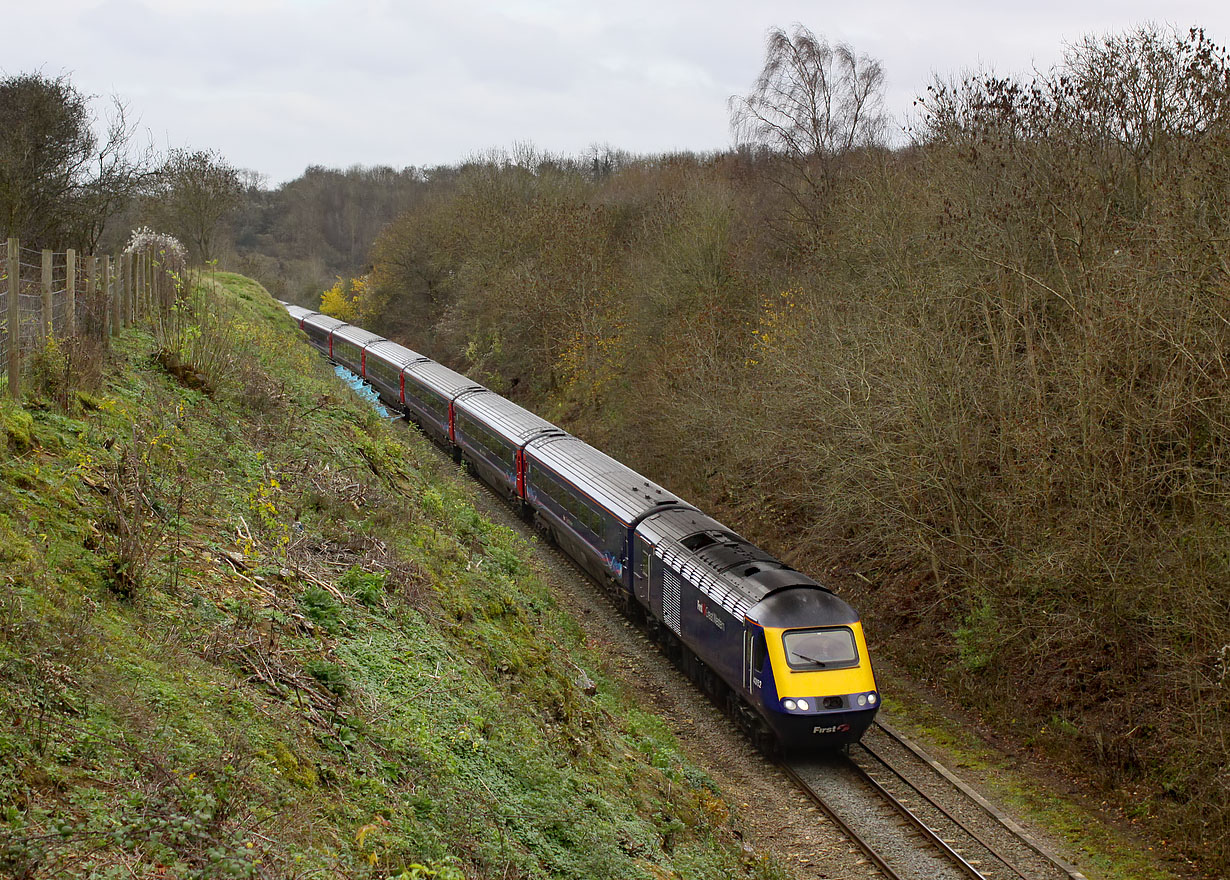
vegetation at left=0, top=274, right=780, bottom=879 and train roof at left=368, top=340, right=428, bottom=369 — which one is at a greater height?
train roof at left=368, top=340, right=428, bottom=369

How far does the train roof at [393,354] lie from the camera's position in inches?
1300

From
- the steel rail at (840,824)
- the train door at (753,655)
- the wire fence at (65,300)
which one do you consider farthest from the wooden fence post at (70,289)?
the steel rail at (840,824)

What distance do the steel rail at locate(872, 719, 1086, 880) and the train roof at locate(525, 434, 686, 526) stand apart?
5.63 metres

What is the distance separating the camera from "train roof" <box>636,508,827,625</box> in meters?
12.6

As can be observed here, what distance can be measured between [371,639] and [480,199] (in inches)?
1589

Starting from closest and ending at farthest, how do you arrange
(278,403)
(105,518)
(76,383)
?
(105,518), (76,383), (278,403)

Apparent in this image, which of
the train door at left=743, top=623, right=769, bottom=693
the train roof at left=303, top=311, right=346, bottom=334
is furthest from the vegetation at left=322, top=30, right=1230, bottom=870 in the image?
the train roof at left=303, top=311, right=346, bottom=334

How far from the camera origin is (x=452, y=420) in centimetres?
2716

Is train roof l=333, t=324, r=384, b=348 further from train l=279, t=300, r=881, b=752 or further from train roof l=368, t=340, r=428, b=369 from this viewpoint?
train l=279, t=300, r=881, b=752

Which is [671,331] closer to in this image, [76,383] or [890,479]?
[890,479]

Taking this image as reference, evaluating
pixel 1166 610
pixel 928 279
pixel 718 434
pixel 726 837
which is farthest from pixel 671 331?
pixel 726 837

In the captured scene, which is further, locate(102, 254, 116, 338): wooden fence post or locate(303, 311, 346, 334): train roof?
locate(303, 311, 346, 334): train roof

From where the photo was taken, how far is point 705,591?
13367mm

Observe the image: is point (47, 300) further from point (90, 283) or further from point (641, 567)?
point (641, 567)
